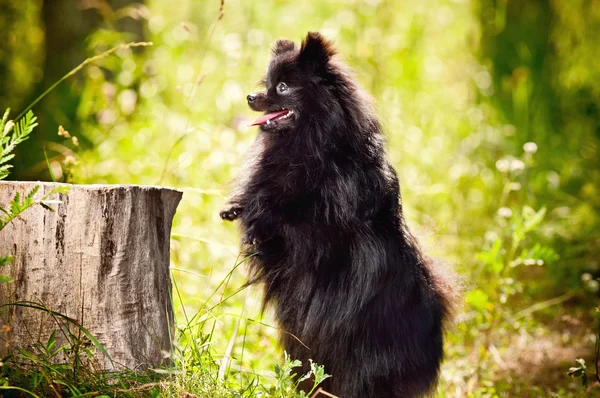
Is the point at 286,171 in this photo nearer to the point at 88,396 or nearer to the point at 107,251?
the point at 107,251

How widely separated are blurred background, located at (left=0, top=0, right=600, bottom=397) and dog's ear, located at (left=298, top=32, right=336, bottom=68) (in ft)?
2.79

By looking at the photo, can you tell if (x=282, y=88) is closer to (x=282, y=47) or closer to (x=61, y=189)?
(x=282, y=47)

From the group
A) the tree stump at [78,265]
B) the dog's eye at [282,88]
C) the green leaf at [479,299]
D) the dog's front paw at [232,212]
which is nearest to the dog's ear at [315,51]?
the dog's eye at [282,88]

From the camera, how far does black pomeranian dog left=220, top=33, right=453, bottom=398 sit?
8.68 feet

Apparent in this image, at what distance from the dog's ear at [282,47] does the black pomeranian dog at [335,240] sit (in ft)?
0.56

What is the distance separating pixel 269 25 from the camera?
7.07 metres

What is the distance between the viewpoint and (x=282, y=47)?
3.04 meters

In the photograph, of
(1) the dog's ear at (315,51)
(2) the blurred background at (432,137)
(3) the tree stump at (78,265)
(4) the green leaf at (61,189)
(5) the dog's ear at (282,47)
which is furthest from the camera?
(2) the blurred background at (432,137)

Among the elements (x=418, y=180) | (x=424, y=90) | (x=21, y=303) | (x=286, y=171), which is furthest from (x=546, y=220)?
(x=21, y=303)

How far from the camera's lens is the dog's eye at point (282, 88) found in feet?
9.37

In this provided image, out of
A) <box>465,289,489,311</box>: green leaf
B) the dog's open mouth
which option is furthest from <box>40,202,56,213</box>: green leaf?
<box>465,289,489,311</box>: green leaf

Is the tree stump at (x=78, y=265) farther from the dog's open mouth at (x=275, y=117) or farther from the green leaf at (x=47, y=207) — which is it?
the dog's open mouth at (x=275, y=117)

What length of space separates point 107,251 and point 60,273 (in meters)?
0.19

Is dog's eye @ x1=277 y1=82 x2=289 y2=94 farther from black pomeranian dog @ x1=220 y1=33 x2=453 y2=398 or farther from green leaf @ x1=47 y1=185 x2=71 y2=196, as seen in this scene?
green leaf @ x1=47 y1=185 x2=71 y2=196
